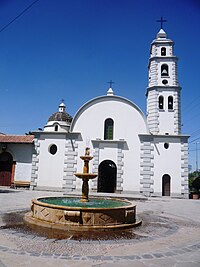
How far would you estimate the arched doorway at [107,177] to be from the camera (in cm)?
2031

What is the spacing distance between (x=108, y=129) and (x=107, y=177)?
15.0 feet

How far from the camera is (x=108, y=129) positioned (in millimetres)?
20734

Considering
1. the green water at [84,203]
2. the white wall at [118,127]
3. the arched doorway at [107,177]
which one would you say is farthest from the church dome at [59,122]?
the green water at [84,203]

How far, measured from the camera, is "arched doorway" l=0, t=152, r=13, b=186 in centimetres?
2206

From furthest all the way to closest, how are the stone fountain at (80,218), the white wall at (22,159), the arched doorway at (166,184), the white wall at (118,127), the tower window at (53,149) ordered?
the white wall at (22,159) → the tower window at (53,149) → the white wall at (118,127) → the arched doorway at (166,184) → the stone fountain at (80,218)

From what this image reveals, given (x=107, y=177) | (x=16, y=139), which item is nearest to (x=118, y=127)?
(x=107, y=177)

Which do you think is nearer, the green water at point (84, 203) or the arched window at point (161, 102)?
the green water at point (84, 203)

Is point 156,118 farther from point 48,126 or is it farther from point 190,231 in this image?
point 190,231

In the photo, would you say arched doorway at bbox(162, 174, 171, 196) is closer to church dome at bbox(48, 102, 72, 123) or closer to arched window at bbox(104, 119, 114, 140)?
arched window at bbox(104, 119, 114, 140)

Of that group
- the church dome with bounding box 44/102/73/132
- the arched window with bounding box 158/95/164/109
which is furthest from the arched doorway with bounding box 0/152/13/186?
the arched window with bounding box 158/95/164/109

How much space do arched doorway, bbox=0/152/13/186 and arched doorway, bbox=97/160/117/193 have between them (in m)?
8.76

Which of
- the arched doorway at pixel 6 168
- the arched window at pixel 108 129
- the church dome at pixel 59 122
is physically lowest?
the arched doorway at pixel 6 168

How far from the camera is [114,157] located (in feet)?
65.2

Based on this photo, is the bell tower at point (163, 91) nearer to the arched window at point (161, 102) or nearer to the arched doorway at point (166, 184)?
the arched window at point (161, 102)
